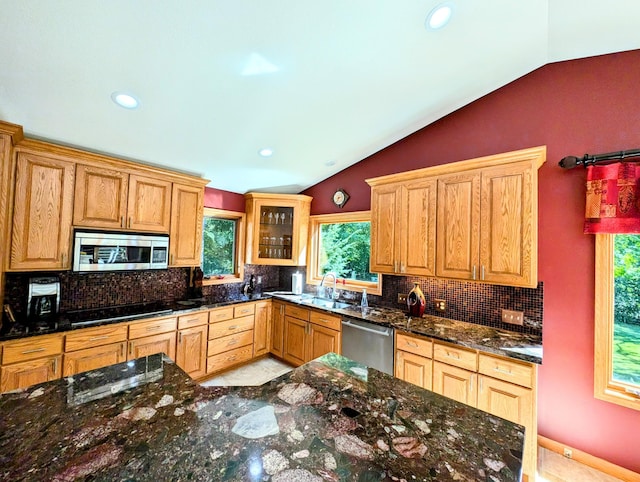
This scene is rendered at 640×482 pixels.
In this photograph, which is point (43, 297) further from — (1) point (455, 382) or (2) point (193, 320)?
(1) point (455, 382)

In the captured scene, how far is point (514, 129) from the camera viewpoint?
251 centimetres

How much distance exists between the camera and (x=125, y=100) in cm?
205

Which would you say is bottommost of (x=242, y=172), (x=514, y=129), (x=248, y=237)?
(x=248, y=237)

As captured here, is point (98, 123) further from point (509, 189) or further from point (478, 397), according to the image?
point (478, 397)

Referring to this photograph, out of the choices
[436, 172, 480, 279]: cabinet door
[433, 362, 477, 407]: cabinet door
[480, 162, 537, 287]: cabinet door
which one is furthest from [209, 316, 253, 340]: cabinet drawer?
[480, 162, 537, 287]: cabinet door

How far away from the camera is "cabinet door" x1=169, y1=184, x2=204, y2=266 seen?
312 cm

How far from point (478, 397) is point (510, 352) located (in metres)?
0.44

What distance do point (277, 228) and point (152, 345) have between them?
2.13 meters

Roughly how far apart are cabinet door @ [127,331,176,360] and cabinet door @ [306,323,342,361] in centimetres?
149

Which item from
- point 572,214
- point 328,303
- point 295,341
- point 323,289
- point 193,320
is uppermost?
point 572,214

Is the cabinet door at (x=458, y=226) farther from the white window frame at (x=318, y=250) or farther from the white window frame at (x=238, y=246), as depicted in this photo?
the white window frame at (x=238, y=246)

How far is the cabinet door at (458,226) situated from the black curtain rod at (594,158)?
640 millimetres

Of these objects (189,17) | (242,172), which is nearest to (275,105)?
(189,17)

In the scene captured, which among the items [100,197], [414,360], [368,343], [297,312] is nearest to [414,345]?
[414,360]
